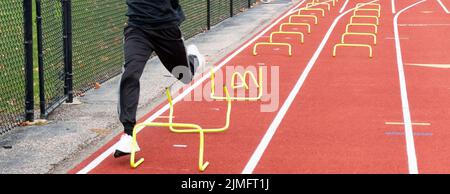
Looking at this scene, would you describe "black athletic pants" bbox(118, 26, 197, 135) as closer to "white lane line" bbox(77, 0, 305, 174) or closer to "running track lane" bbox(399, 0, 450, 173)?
"white lane line" bbox(77, 0, 305, 174)

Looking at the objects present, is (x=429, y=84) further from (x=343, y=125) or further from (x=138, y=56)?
(x=138, y=56)

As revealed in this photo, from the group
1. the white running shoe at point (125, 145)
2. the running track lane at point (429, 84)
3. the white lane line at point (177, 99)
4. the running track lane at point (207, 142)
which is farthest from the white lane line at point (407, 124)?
the white lane line at point (177, 99)

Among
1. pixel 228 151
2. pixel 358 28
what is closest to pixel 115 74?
pixel 228 151

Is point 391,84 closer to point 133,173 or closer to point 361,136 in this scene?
point 361,136

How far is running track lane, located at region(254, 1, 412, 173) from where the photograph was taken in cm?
749

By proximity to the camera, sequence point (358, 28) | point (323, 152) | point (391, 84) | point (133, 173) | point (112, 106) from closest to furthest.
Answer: point (133, 173)
point (323, 152)
point (112, 106)
point (391, 84)
point (358, 28)

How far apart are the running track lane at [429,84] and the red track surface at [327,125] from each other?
0.01 m

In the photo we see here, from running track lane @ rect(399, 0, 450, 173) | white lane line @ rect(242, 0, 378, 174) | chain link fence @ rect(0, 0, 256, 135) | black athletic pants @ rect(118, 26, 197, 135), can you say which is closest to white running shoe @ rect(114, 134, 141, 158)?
black athletic pants @ rect(118, 26, 197, 135)

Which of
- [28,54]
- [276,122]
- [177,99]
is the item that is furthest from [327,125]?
[28,54]

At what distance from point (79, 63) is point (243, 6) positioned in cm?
1170

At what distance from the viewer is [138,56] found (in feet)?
24.5

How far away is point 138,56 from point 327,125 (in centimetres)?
271

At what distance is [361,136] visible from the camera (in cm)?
862

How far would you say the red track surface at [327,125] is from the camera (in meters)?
7.48
